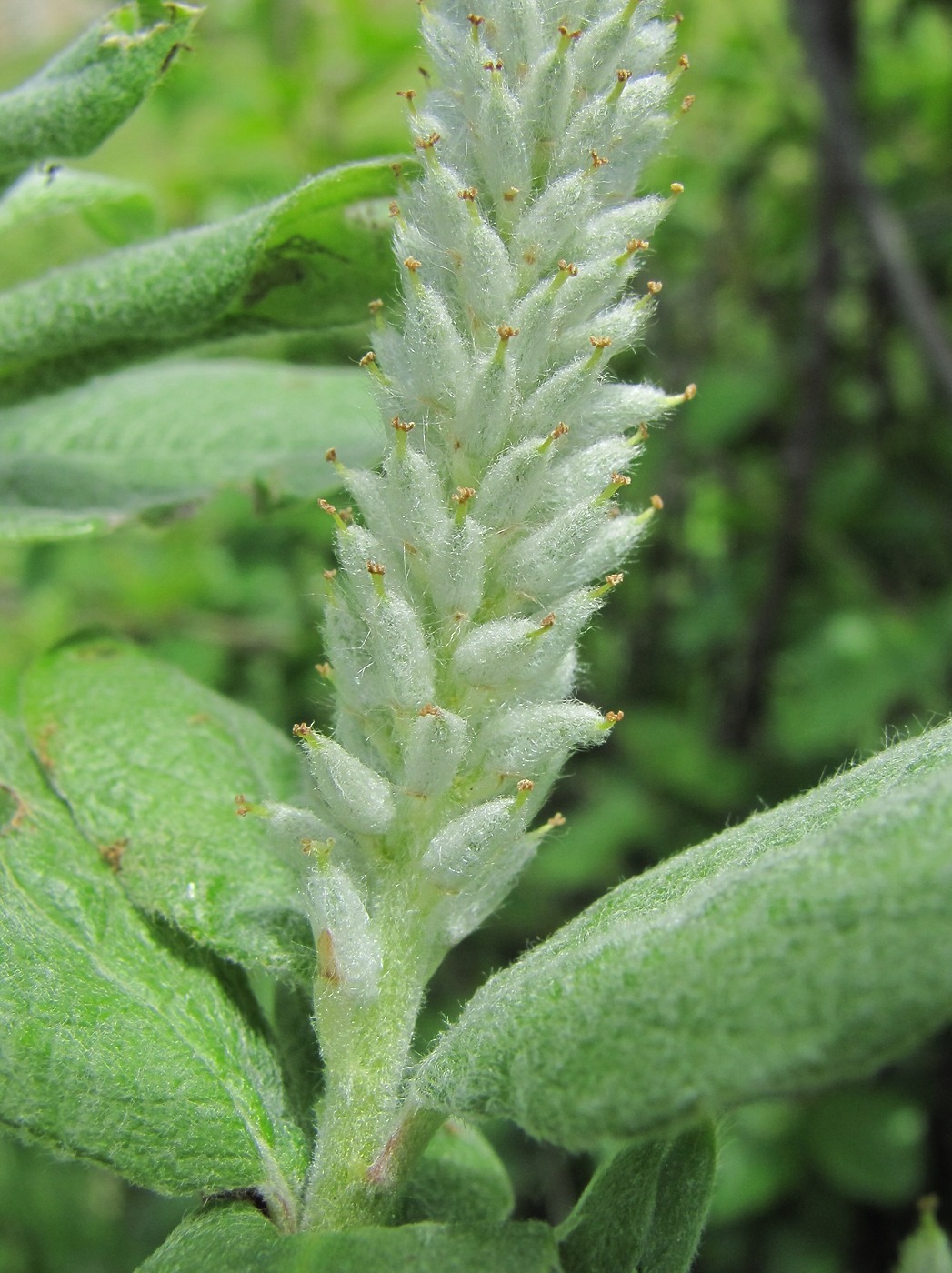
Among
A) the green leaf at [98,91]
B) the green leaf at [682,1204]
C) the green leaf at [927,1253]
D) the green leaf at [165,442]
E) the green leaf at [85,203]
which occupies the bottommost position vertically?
the green leaf at [927,1253]

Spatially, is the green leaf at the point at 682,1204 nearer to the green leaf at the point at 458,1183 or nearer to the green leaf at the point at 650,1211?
the green leaf at the point at 650,1211

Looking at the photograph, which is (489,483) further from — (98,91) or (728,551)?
(728,551)

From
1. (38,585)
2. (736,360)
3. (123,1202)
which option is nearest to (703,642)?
(736,360)

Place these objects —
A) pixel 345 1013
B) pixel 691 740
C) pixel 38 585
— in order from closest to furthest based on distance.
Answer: pixel 345 1013
pixel 38 585
pixel 691 740

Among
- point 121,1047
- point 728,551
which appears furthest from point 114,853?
point 728,551

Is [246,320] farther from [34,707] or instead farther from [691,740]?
[691,740]

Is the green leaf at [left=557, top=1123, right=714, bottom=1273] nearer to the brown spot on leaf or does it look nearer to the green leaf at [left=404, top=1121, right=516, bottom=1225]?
the green leaf at [left=404, top=1121, right=516, bottom=1225]

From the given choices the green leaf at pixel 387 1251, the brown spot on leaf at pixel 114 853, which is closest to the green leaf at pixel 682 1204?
the green leaf at pixel 387 1251
